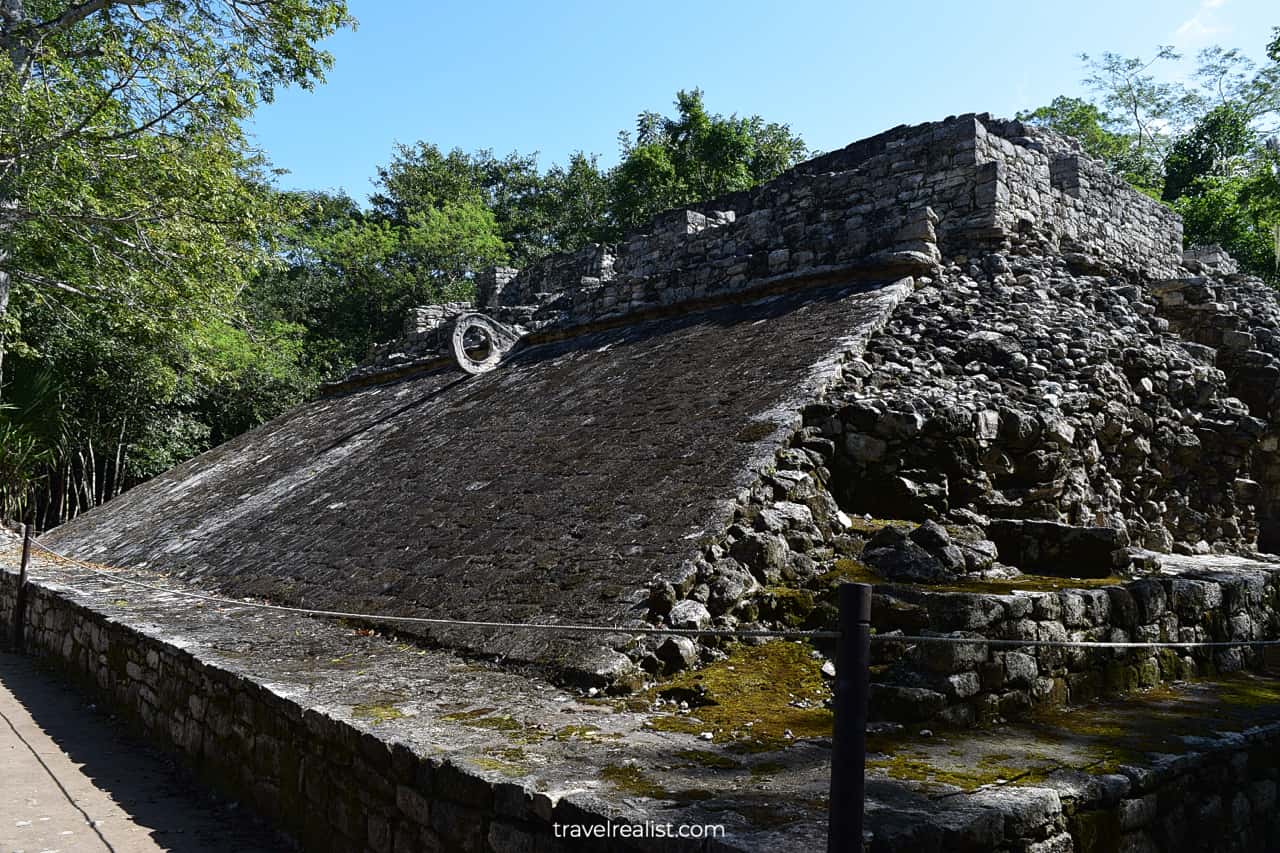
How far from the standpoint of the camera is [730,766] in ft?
9.34

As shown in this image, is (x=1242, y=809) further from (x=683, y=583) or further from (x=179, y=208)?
(x=179, y=208)

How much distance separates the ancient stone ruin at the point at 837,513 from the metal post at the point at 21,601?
786 millimetres

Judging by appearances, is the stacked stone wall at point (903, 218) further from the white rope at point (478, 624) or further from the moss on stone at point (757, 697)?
the white rope at point (478, 624)

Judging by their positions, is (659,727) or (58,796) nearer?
(659,727)

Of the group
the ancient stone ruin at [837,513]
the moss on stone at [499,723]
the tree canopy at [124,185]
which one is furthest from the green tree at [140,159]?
the moss on stone at [499,723]

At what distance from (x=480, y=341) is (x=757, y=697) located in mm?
8482

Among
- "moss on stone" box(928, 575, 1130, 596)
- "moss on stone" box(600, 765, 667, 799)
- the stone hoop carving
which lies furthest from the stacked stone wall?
"moss on stone" box(600, 765, 667, 799)

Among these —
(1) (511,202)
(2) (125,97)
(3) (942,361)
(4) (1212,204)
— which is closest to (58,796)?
(3) (942,361)

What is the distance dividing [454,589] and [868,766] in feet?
8.91

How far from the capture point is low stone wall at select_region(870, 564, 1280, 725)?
3.38 m

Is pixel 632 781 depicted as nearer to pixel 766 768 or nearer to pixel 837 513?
pixel 766 768

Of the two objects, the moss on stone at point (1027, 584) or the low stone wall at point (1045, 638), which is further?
the moss on stone at point (1027, 584)

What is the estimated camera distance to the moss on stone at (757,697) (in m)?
3.25

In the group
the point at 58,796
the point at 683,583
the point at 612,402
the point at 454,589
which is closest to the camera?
the point at 683,583
